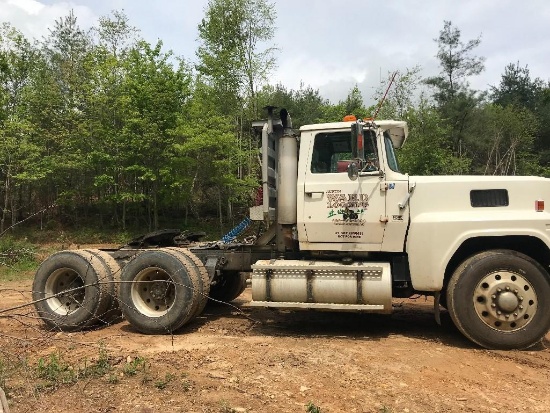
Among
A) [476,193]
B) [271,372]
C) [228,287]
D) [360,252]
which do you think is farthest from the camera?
[228,287]

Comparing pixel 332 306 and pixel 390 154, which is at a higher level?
pixel 390 154

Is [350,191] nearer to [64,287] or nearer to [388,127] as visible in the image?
[388,127]

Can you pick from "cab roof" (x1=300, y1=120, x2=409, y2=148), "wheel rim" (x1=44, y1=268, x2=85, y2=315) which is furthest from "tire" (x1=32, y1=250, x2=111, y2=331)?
"cab roof" (x1=300, y1=120, x2=409, y2=148)

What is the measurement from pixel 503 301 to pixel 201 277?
3.78 metres

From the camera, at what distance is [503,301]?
5.52m

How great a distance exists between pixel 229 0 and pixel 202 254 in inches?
822

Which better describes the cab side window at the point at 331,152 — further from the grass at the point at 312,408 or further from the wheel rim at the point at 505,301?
the grass at the point at 312,408

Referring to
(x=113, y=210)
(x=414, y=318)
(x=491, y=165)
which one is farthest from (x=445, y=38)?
(x=414, y=318)

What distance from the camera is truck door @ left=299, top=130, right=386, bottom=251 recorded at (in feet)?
20.0

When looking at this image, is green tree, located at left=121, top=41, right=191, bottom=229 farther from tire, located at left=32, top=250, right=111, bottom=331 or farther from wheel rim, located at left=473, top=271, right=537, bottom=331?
wheel rim, located at left=473, top=271, right=537, bottom=331

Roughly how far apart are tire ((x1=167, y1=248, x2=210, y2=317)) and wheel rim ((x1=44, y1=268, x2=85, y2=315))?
168 centimetres

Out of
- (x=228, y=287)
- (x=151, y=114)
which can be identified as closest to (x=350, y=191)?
(x=228, y=287)

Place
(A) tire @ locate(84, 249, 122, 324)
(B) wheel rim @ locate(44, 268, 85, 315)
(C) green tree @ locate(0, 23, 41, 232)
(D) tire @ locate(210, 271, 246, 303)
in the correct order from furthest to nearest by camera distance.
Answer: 1. (C) green tree @ locate(0, 23, 41, 232)
2. (D) tire @ locate(210, 271, 246, 303)
3. (B) wheel rim @ locate(44, 268, 85, 315)
4. (A) tire @ locate(84, 249, 122, 324)

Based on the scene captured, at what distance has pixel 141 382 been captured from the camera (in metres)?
4.43
